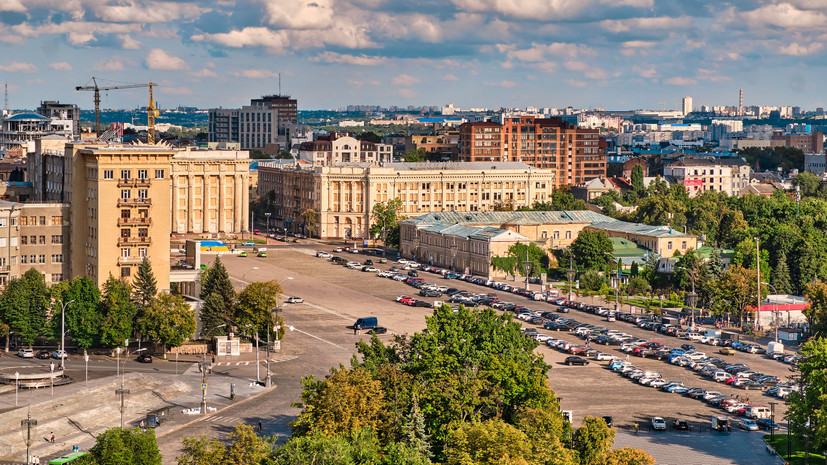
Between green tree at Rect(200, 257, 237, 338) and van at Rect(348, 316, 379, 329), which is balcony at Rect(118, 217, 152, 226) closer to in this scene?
green tree at Rect(200, 257, 237, 338)

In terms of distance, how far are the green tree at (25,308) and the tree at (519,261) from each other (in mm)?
63052

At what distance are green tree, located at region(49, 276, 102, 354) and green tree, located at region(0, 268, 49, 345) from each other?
1155mm

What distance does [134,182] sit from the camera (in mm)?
110500

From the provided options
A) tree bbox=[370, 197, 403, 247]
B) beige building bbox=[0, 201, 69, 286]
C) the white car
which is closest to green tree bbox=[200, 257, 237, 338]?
beige building bbox=[0, 201, 69, 286]

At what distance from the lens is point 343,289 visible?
140500 mm

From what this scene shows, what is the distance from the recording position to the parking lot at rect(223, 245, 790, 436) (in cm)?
8862

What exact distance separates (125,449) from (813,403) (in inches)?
1593

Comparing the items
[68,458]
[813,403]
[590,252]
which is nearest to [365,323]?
[590,252]

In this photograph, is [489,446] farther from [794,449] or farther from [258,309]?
[258,309]

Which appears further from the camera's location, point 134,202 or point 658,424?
point 134,202

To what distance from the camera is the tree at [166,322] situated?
4013 inches

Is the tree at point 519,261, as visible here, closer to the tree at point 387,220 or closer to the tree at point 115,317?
the tree at point 387,220

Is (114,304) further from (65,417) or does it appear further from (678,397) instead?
(678,397)

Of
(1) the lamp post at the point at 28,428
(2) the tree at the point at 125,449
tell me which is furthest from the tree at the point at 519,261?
(2) the tree at the point at 125,449
